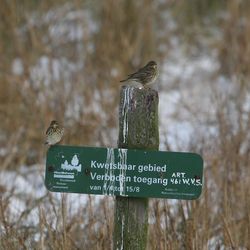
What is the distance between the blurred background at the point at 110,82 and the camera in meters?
4.89

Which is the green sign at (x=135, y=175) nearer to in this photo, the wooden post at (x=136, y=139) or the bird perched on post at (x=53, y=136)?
the wooden post at (x=136, y=139)

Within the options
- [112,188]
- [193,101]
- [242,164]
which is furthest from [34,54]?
[112,188]

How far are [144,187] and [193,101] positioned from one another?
4531 mm

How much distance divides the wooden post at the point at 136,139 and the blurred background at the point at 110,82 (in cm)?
137

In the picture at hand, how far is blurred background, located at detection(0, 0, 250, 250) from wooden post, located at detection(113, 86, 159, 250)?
1.37 meters

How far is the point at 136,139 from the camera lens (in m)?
2.70

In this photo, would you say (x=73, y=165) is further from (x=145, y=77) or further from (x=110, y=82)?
(x=110, y=82)

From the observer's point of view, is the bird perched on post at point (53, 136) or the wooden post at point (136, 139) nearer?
the wooden post at point (136, 139)

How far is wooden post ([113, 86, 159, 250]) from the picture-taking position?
2682 mm

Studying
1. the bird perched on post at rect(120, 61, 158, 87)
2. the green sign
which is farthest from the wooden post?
the bird perched on post at rect(120, 61, 158, 87)

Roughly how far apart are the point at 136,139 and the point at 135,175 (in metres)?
0.13

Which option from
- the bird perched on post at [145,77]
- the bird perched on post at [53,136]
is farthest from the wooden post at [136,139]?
the bird perched on post at [145,77]

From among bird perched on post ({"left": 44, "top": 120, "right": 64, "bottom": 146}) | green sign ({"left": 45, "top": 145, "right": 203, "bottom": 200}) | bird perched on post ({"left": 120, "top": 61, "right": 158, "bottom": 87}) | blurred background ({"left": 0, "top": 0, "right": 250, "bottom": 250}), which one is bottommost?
green sign ({"left": 45, "top": 145, "right": 203, "bottom": 200})

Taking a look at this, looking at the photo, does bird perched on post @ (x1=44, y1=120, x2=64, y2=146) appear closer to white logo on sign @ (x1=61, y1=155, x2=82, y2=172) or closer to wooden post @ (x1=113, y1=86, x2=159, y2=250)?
white logo on sign @ (x1=61, y1=155, x2=82, y2=172)
